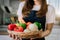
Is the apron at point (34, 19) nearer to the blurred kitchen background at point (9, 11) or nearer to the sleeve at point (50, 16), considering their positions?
the sleeve at point (50, 16)

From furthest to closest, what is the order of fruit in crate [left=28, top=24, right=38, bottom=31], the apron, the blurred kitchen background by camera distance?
the blurred kitchen background, the apron, fruit in crate [left=28, top=24, right=38, bottom=31]

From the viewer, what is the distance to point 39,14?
0.98 meters

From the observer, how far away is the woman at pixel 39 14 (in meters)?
1.00

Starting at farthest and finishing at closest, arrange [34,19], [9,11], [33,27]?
[9,11] < [34,19] < [33,27]

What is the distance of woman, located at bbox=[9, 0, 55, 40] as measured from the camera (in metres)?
1.00

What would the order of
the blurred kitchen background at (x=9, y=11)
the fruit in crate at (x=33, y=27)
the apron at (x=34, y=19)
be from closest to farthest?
the fruit in crate at (x=33, y=27)
the apron at (x=34, y=19)
the blurred kitchen background at (x=9, y=11)

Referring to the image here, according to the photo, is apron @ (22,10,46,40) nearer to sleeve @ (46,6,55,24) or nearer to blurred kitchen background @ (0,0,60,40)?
sleeve @ (46,6,55,24)

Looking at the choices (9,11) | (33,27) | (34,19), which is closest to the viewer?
(33,27)

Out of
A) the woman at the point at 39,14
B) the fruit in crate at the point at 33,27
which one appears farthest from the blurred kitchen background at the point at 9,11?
the fruit in crate at the point at 33,27

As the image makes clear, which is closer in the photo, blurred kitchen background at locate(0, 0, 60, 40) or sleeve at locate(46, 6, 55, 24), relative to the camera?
sleeve at locate(46, 6, 55, 24)

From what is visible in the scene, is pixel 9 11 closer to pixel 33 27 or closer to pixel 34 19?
pixel 34 19

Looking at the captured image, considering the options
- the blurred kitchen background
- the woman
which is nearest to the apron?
the woman

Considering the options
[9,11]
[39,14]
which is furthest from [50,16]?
[9,11]

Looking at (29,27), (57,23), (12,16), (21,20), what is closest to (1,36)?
(12,16)
